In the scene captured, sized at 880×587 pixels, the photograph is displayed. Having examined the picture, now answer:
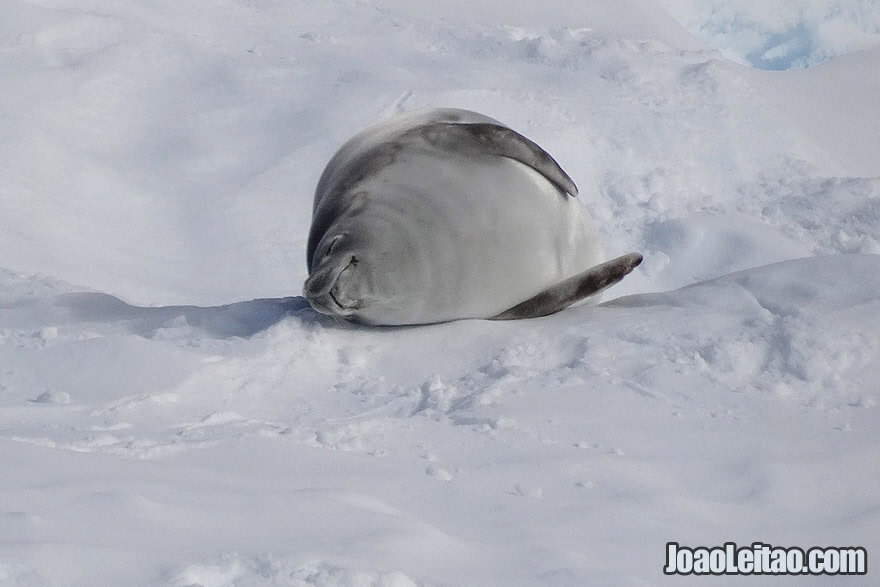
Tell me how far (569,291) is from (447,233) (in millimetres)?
526

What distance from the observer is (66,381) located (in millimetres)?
2572

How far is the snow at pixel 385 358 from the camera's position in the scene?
1.75 meters

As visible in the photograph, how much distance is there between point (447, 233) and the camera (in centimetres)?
324

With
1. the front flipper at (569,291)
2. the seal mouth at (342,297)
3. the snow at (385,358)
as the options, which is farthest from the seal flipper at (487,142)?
the seal mouth at (342,297)

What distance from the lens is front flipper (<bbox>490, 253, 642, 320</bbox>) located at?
11.2ft

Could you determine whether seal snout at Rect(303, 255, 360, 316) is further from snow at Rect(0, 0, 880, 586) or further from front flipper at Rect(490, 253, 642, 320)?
front flipper at Rect(490, 253, 642, 320)

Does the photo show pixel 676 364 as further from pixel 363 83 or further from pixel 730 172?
pixel 363 83

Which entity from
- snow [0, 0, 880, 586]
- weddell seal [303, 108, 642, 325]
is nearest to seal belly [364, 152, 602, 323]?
weddell seal [303, 108, 642, 325]

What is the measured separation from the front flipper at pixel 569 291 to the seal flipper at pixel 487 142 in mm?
421

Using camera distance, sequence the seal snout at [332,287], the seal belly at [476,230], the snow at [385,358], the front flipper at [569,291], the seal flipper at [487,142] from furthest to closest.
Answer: the seal flipper at [487,142]
the front flipper at [569,291]
the seal belly at [476,230]
the seal snout at [332,287]
the snow at [385,358]

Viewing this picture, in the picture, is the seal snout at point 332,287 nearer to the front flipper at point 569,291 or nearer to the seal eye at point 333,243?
the seal eye at point 333,243

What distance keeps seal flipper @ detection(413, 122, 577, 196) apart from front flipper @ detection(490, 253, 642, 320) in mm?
421

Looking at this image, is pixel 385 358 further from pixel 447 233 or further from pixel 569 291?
pixel 569 291

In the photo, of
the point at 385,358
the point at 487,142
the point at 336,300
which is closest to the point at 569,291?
the point at 487,142
